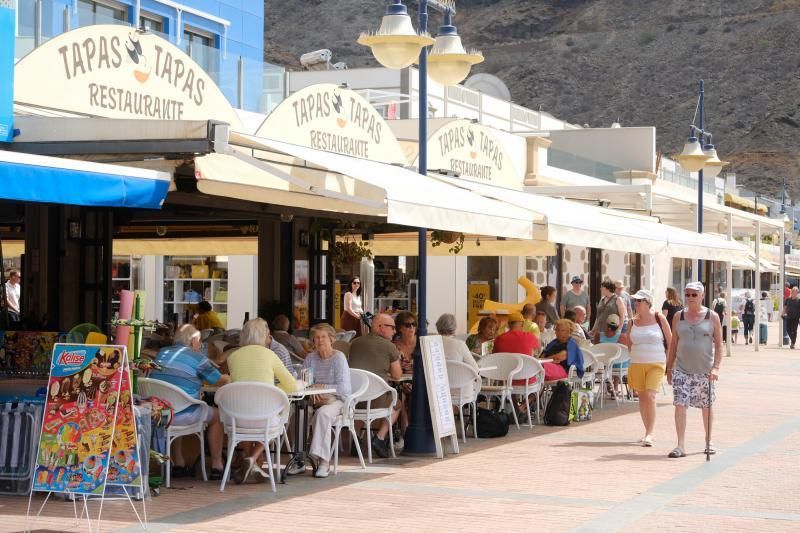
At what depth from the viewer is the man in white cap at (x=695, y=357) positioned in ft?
38.5

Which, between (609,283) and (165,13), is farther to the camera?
(165,13)

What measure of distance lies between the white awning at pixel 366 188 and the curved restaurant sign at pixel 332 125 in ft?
6.78

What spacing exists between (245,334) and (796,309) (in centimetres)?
2366

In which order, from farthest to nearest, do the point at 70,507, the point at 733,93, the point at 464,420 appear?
1. the point at 733,93
2. the point at 464,420
3. the point at 70,507

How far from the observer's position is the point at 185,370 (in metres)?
9.95

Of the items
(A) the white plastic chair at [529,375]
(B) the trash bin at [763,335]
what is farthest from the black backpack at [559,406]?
(B) the trash bin at [763,335]

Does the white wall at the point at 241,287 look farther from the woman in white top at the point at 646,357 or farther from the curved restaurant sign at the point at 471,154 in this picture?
the woman in white top at the point at 646,357

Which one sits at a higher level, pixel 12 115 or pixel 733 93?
pixel 733 93

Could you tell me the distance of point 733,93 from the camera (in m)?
129

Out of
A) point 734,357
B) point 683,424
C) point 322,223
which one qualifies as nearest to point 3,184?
point 683,424

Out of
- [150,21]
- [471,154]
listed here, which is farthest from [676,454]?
[150,21]

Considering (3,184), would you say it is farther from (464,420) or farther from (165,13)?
(165,13)

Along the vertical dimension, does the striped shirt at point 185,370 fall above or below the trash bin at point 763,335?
above

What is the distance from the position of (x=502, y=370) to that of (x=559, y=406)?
0.98m
